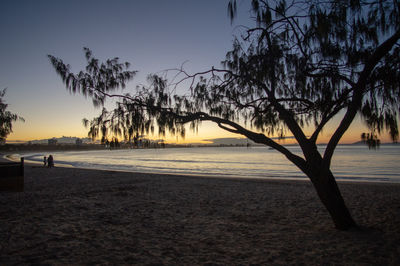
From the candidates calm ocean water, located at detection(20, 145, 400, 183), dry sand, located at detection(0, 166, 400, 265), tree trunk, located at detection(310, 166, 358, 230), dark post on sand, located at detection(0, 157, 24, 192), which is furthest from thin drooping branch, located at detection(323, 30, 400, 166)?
calm ocean water, located at detection(20, 145, 400, 183)

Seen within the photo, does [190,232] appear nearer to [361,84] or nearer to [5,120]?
[361,84]

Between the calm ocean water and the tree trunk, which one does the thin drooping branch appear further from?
the calm ocean water

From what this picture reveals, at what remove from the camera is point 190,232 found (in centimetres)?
455

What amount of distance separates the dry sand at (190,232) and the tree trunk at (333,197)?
249mm

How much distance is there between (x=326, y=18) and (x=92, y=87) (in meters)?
4.47

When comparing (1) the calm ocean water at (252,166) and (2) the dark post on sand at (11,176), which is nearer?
(2) the dark post on sand at (11,176)

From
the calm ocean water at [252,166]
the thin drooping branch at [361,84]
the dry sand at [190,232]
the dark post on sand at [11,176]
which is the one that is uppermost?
the thin drooping branch at [361,84]

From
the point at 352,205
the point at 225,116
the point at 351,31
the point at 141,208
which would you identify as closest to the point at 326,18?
the point at 351,31

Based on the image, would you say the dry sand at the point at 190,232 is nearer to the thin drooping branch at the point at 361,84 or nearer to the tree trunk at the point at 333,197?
the tree trunk at the point at 333,197

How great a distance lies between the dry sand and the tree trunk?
249 mm

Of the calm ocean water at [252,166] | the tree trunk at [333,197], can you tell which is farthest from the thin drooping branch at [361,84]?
the calm ocean water at [252,166]

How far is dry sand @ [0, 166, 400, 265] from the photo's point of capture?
335cm

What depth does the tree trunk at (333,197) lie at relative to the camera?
4184 mm

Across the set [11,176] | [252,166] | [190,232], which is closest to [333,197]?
[190,232]
